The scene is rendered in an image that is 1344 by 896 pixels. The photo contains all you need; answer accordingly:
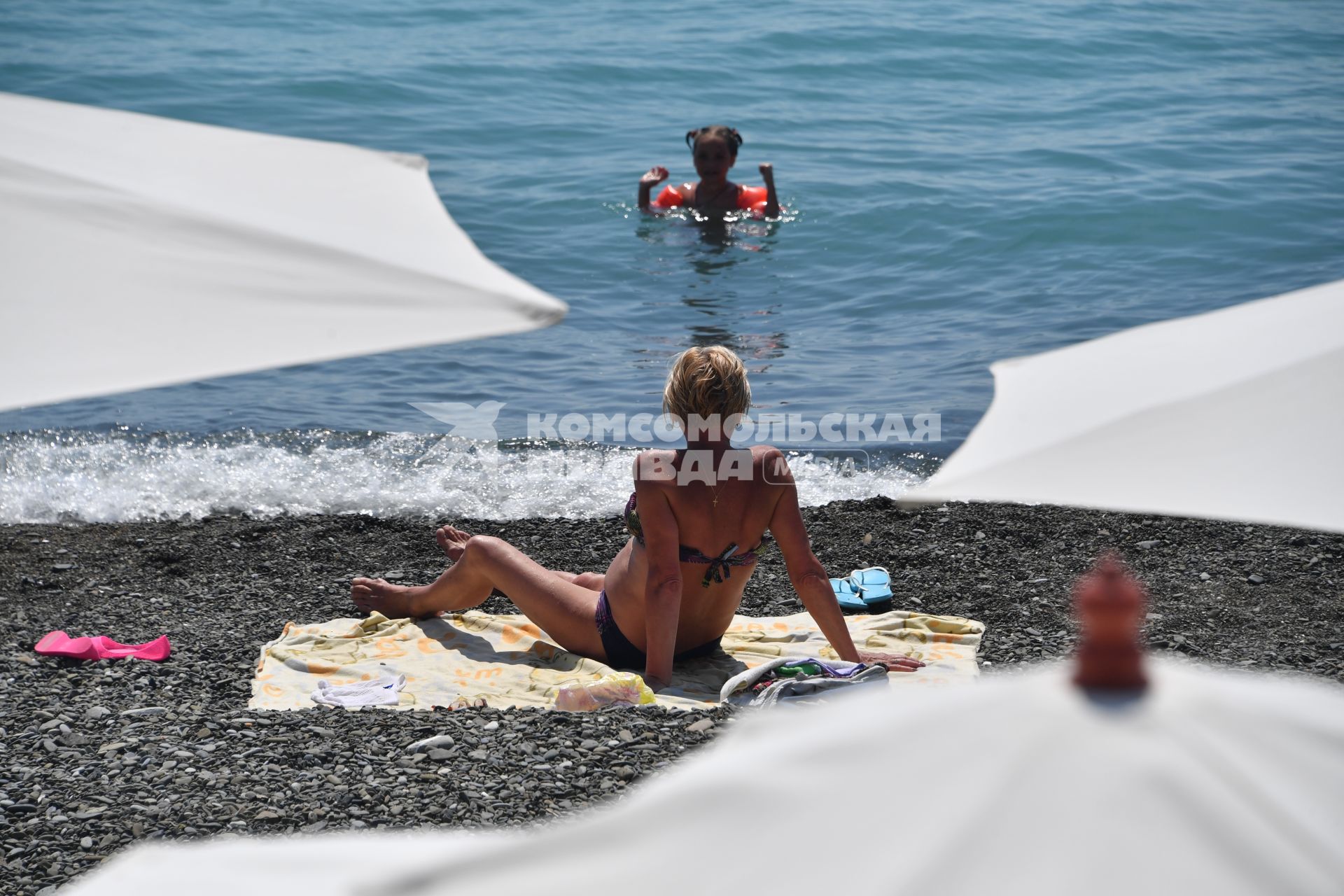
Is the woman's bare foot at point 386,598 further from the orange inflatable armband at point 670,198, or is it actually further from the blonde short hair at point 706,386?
the orange inflatable armband at point 670,198

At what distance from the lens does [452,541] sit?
5.62 metres

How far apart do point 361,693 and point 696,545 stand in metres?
1.31

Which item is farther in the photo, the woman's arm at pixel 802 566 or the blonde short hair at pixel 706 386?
the woman's arm at pixel 802 566

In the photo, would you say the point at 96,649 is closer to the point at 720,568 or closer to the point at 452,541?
the point at 452,541

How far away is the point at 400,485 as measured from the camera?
7824 mm

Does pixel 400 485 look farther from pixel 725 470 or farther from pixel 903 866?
pixel 903 866

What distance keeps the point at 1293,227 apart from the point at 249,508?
12.0 m

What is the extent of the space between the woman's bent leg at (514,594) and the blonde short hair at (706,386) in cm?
98

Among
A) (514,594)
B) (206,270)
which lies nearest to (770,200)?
(514,594)

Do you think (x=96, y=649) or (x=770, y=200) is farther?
(x=770, y=200)

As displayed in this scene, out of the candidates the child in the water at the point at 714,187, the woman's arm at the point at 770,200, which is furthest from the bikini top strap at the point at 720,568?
the woman's arm at the point at 770,200

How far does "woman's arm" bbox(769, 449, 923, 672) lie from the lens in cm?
449

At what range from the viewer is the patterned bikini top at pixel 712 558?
461 centimetres

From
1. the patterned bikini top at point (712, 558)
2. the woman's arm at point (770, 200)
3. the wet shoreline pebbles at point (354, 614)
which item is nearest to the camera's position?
the wet shoreline pebbles at point (354, 614)
